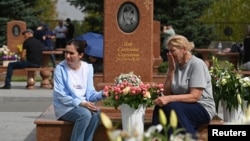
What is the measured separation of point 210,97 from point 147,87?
805 mm

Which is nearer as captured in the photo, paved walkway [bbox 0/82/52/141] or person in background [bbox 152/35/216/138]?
person in background [bbox 152/35/216/138]

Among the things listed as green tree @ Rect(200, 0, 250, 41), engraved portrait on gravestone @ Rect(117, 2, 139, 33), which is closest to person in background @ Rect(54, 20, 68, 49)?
green tree @ Rect(200, 0, 250, 41)

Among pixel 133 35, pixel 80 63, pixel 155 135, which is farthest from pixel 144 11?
pixel 155 135

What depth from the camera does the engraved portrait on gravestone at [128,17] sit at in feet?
42.0

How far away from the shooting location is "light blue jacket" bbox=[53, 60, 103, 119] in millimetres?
8775

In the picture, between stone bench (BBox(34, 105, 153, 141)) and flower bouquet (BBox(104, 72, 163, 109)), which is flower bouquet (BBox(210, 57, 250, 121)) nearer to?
flower bouquet (BBox(104, 72, 163, 109))

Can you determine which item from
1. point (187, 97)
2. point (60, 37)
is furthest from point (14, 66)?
point (60, 37)

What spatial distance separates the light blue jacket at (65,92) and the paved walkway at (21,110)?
6.40 ft

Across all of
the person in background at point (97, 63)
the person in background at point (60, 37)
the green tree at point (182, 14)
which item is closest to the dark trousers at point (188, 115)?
the person in background at point (97, 63)

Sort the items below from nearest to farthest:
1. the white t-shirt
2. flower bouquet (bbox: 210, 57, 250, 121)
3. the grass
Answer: the white t-shirt, flower bouquet (bbox: 210, 57, 250, 121), the grass

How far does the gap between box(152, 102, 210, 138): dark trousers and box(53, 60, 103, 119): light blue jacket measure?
3.41 ft

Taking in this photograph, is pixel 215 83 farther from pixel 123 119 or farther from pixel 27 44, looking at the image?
pixel 27 44

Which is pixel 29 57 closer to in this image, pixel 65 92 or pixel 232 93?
pixel 232 93

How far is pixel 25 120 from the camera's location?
13062mm
